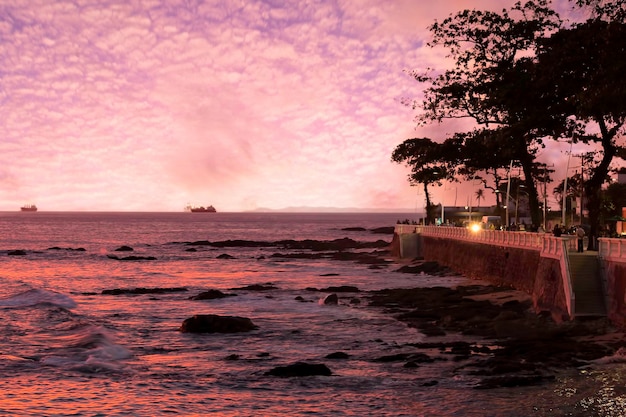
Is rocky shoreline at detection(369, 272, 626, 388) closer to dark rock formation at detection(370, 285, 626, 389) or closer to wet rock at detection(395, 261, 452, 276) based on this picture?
dark rock formation at detection(370, 285, 626, 389)

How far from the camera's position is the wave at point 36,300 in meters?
44.1

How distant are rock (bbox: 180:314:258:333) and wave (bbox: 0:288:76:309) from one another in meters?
14.6

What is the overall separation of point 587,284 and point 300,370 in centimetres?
1427

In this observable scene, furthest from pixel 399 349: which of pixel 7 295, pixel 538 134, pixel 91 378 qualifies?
pixel 7 295

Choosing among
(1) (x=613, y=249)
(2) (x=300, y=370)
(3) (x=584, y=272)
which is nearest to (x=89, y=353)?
(2) (x=300, y=370)

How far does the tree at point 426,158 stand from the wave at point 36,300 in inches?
1329

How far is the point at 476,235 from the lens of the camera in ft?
176

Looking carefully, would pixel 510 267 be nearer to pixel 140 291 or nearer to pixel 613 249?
pixel 613 249

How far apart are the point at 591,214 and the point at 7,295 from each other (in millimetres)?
40390

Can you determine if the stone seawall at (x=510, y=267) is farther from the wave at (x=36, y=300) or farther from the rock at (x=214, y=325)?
the wave at (x=36, y=300)

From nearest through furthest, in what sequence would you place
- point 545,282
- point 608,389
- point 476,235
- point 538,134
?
1. point 608,389
2. point 545,282
3. point 538,134
4. point 476,235

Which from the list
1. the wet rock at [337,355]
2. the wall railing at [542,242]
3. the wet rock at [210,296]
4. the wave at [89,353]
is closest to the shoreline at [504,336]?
the wall railing at [542,242]

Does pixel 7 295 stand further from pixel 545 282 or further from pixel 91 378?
pixel 545 282

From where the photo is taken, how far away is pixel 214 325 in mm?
32562
